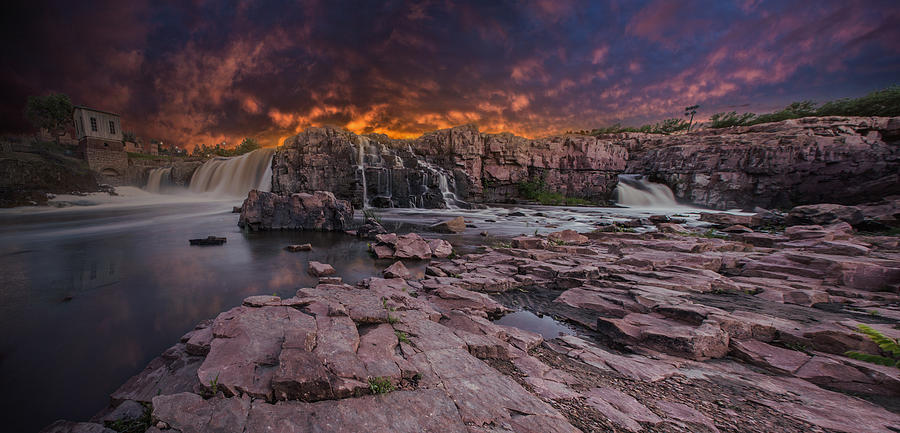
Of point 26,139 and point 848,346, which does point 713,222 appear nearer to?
point 848,346

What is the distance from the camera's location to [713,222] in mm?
17250

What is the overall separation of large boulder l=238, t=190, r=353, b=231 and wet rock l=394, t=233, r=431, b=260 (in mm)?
5169

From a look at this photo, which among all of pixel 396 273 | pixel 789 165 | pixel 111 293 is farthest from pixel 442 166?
pixel 789 165

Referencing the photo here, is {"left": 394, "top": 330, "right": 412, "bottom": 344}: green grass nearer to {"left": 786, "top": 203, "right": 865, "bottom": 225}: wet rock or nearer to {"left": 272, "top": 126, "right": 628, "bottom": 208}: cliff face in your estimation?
{"left": 786, "top": 203, "right": 865, "bottom": 225}: wet rock

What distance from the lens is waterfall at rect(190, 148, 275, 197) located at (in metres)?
29.5

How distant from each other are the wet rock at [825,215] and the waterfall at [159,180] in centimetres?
5677

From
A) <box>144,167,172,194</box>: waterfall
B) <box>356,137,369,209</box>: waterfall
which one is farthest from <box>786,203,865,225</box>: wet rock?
<box>144,167,172,194</box>: waterfall

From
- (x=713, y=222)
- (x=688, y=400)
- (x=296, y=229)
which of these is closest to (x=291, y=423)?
(x=688, y=400)

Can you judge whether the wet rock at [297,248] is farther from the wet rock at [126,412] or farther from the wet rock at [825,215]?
the wet rock at [825,215]

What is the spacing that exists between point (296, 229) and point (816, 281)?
1561 cm

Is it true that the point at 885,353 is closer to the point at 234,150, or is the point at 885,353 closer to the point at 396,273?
the point at 396,273

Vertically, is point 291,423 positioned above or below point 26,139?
below

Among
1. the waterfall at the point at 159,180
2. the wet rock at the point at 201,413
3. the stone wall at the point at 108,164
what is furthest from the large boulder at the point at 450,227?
the stone wall at the point at 108,164

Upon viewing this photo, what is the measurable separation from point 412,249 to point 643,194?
35.9m
